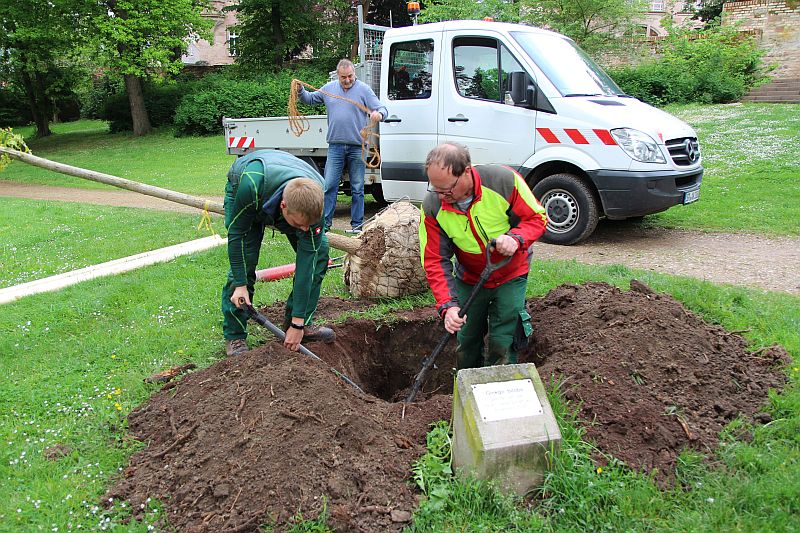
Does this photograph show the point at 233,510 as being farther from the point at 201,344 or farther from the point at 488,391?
the point at 201,344

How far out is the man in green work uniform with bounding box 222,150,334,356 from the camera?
143 inches

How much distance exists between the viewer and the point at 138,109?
25734mm

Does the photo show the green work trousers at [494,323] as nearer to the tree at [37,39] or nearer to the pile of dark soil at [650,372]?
the pile of dark soil at [650,372]

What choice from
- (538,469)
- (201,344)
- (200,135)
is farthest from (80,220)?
(200,135)

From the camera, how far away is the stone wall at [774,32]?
21.4m

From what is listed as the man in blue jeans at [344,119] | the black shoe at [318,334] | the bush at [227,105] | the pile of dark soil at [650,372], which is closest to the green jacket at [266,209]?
the black shoe at [318,334]

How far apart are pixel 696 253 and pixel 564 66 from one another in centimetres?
274

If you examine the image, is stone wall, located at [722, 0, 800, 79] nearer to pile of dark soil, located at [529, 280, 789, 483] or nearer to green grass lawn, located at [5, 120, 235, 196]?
green grass lawn, located at [5, 120, 235, 196]

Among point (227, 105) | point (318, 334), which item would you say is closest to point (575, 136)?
point (318, 334)

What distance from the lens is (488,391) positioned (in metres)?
3.02

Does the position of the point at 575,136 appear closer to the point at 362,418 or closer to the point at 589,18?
the point at 362,418

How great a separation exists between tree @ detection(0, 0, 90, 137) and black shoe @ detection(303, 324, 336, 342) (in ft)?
73.2

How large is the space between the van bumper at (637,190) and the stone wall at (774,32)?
1765 cm

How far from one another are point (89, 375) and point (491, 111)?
5.34m
